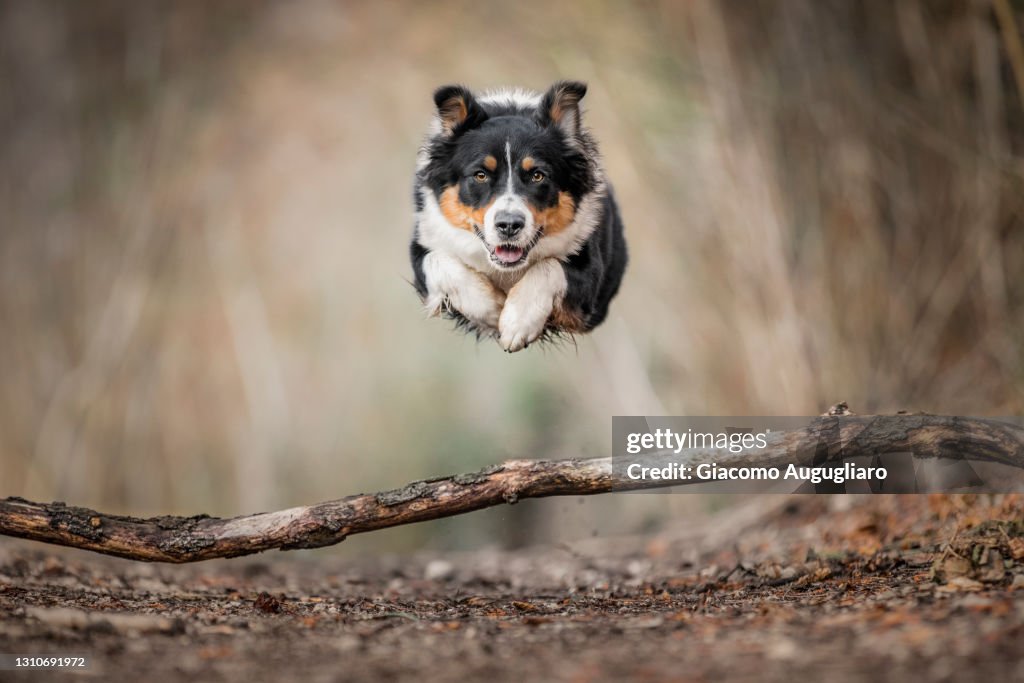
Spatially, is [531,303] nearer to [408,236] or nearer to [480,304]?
[480,304]

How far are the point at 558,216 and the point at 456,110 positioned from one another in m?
0.64

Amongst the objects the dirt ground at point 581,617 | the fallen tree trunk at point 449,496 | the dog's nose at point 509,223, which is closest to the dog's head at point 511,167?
the dog's nose at point 509,223

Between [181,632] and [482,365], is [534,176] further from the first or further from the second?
[482,365]

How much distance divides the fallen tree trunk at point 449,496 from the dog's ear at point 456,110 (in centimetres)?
157

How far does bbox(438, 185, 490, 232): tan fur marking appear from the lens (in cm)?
427

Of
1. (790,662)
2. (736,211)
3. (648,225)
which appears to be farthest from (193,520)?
(648,225)

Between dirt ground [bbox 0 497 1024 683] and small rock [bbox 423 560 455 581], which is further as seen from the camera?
small rock [bbox 423 560 455 581]

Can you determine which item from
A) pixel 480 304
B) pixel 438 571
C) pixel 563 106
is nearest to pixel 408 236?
pixel 438 571

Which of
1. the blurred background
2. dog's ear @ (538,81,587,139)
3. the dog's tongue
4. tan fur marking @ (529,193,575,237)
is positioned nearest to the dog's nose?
the dog's tongue

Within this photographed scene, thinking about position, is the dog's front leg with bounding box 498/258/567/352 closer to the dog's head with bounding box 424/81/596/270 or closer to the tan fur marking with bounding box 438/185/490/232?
the dog's head with bounding box 424/81/596/270

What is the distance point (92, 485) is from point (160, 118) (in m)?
3.32

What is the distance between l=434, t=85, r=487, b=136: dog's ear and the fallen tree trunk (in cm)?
157

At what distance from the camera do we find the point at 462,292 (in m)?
4.29

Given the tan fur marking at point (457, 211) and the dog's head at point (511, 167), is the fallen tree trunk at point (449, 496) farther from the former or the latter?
the tan fur marking at point (457, 211)
